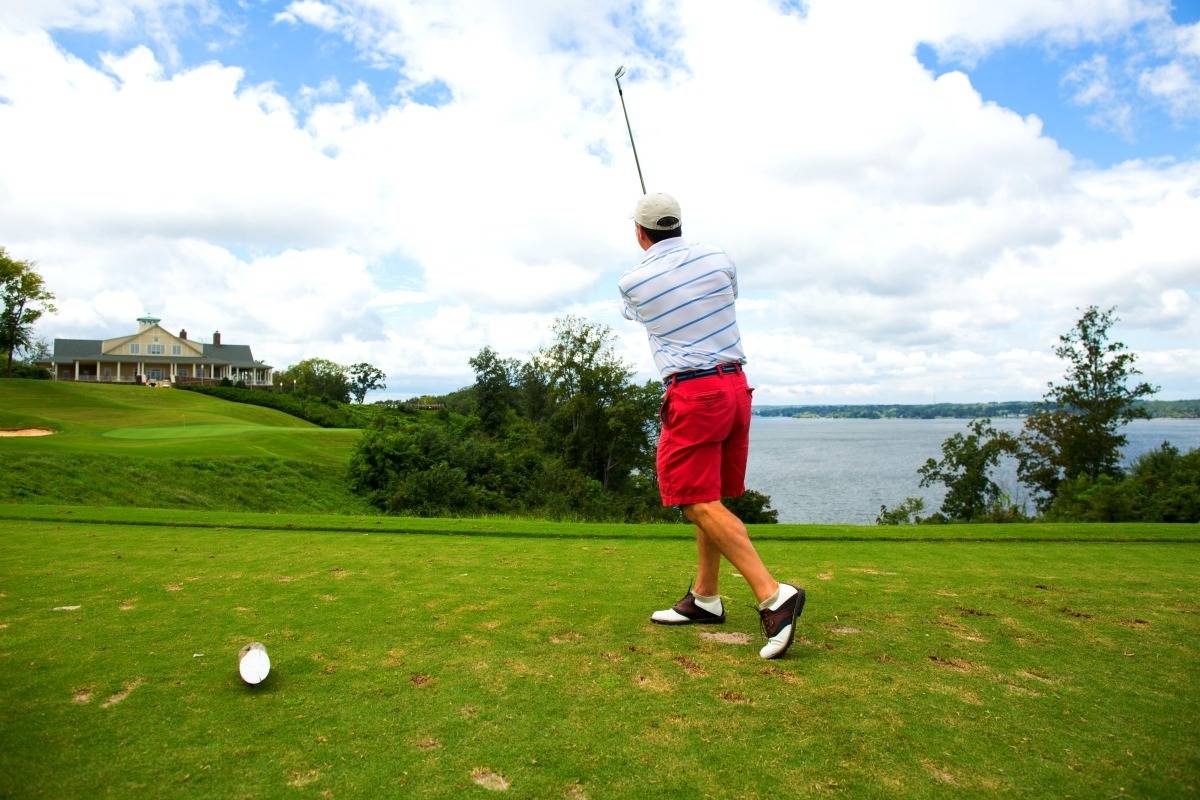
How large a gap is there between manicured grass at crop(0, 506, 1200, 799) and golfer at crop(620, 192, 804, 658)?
1.39ft

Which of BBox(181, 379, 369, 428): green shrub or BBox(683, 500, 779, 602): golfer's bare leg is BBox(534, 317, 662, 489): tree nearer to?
BBox(181, 379, 369, 428): green shrub

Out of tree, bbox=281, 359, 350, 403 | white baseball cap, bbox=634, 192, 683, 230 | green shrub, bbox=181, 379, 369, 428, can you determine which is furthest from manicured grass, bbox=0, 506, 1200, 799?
tree, bbox=281, 359, 350, 403

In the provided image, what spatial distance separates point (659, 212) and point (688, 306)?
24.6 inches

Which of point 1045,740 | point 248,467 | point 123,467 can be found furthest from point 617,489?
point 1045,740

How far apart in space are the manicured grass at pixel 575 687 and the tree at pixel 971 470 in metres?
35.2

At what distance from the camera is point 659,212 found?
14.0 ft

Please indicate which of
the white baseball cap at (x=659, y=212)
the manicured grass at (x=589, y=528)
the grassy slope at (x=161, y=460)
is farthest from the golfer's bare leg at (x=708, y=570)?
the grassy slope at (x=161, y=460)

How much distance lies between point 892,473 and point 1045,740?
74.3 meters

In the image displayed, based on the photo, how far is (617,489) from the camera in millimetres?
57844

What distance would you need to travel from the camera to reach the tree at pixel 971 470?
1460 inches

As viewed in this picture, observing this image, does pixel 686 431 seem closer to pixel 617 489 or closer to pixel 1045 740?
pixel 1045 740

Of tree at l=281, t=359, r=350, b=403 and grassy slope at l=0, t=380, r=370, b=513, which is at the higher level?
tree at l=281, t=359, r=350, b=403

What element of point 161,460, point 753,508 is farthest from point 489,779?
point 753,508

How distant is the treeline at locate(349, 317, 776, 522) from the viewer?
29203 millimetres
